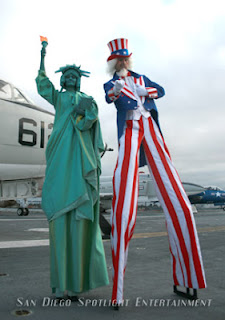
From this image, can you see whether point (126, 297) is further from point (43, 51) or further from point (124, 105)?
point (43, 51)

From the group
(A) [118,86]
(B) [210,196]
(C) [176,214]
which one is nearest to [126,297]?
(C) [176,214]

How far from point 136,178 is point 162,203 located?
1.00ft


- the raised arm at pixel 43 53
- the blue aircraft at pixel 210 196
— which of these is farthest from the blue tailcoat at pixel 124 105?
the blue aircraft at pixel 210 196

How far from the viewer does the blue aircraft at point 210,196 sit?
38156 mm

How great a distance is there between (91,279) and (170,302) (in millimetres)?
611

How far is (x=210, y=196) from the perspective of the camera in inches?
1540

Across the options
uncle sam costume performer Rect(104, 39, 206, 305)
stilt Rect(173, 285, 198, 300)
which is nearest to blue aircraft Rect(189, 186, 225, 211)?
stilt Rect(173, 285, 198, 300)

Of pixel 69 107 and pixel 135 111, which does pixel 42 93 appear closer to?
pixel 69 107

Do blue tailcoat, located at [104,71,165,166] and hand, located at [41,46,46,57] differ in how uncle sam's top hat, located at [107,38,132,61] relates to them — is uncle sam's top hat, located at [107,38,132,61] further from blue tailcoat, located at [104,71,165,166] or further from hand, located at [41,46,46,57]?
hand, located at [41,46,46,57]

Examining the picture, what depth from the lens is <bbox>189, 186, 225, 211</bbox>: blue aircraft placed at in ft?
125

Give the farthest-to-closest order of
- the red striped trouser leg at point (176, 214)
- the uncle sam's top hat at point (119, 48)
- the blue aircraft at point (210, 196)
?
1. the blue aircraft at point (210, 196)
2. the uncle sam's top hat at point (119, 48)
3. the red striped trouser leg at point (176, 214)

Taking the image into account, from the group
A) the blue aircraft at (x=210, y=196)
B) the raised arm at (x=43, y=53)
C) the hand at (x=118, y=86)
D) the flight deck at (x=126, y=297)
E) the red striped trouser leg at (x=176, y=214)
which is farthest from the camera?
the blue aircraft at (x=210, y=196)

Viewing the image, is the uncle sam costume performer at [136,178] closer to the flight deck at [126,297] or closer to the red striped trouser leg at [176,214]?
the red striped trouser leg at [176,214]

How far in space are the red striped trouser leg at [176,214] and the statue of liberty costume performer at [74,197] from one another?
0.47 metres
